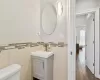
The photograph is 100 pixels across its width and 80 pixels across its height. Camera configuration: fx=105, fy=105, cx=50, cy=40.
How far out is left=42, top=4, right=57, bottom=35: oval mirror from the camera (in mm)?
2195

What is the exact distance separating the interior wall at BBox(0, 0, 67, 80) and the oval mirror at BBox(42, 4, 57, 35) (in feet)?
0.38

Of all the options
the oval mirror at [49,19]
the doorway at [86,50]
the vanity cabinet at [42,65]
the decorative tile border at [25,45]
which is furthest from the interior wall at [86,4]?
the vanity cabinet at [42,65]

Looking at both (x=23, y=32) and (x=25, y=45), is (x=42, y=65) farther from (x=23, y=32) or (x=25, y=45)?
(x=23, y=32)

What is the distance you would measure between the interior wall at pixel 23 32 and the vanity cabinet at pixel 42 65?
0.10 meters

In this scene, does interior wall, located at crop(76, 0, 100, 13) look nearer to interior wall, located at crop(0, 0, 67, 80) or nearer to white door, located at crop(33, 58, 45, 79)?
interior wall, located at crop(0, 0, 67, 80)

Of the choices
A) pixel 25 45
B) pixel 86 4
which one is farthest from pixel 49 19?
pixel 86 4

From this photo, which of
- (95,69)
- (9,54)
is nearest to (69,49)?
(9,54)

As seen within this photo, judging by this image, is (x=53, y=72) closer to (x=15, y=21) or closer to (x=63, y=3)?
(x=15, y=21)

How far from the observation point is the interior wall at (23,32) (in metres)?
1.61

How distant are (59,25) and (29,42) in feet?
2.26

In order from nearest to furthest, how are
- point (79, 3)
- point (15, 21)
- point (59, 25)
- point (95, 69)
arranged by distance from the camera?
point (15, 21), point (59, 25), point (95, 69), point (79, 3)

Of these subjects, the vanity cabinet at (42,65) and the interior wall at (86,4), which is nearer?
the vanity cabinet at (42,65)

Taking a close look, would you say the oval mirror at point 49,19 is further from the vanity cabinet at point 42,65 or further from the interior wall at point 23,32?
the vanity cabinet at point 42,65

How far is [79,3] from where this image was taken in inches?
148
